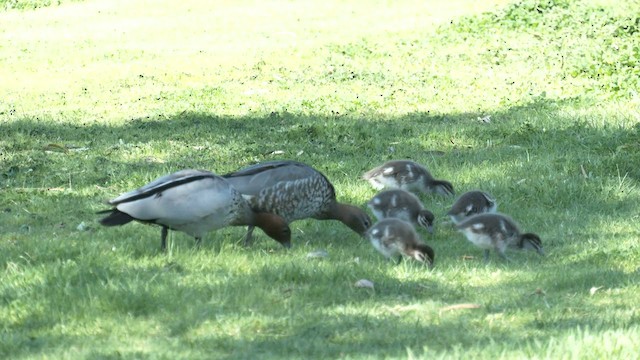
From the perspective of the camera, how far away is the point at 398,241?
26.7ft

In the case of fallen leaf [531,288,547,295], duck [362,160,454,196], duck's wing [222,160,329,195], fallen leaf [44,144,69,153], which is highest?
duck's wing [222,160,329,195]

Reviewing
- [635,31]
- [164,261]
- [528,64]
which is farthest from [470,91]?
[164,261]

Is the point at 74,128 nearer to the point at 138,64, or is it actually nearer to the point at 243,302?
the point at 138,64

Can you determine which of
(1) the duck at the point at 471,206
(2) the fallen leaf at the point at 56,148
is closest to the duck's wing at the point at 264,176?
(1) the duck at the point at 471,206

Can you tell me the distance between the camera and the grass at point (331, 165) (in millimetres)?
6429

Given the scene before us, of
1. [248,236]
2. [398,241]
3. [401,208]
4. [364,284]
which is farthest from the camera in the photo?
[401,208]

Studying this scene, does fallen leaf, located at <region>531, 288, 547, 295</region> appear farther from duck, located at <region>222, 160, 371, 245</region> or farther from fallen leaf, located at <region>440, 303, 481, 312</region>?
duck, located at <region>222, 160, 371, 245</region>

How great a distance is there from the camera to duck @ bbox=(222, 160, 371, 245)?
338 inches

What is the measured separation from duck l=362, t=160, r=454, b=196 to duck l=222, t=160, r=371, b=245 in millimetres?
1369

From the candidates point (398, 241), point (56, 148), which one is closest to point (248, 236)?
point (398, 241)

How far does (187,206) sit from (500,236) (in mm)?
2391

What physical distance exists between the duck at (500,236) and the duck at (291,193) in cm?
101

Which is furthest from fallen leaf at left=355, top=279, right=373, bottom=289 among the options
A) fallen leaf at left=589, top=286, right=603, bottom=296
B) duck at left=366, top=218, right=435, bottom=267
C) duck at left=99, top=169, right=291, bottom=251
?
fallen leaf at left=589, top=286, right=603, bottom=296

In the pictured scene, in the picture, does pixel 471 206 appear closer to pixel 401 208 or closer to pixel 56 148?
pixel 401 208
